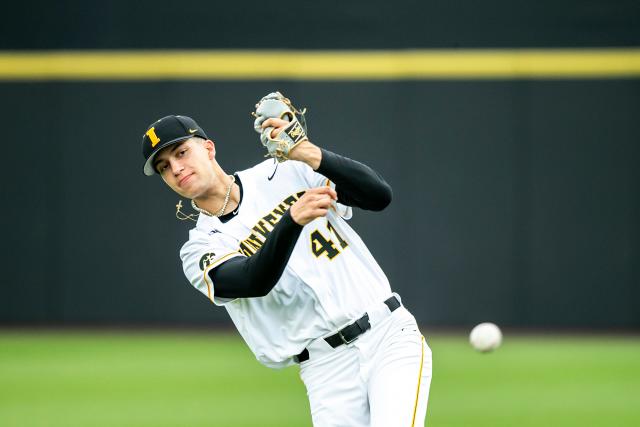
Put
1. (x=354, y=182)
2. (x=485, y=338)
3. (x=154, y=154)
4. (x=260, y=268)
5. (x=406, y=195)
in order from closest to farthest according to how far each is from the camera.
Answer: (x=260, y=268) → (x=354, y=182) → (x=154, y=154) → (x=485, y=338) → (x=406, y=195)

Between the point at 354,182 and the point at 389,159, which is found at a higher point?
the point at 389,159

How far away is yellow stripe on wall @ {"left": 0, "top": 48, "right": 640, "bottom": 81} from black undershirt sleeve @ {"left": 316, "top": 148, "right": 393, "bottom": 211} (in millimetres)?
9327

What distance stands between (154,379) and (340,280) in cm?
592

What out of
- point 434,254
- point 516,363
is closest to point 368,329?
point 516,363

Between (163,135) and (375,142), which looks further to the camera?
(375,142)

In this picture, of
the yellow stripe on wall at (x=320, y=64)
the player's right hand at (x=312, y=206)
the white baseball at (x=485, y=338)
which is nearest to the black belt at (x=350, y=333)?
the player's right hand at (x=312, y=206)

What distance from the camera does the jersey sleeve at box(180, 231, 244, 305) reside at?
4.14m

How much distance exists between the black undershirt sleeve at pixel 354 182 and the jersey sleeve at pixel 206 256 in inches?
21.4

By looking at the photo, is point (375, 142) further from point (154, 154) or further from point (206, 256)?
point (206, 256)

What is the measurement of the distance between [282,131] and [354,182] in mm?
366

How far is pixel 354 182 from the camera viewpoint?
4.00 metres

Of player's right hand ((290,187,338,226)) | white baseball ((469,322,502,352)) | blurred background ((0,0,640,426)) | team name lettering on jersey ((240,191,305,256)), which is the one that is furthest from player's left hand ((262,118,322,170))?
blurred background ((0,0,640,426))

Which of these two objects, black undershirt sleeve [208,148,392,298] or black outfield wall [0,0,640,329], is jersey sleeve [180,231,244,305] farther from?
black outfield wall [0,0,640,329]

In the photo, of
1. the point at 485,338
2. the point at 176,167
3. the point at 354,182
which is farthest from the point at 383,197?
the point at 485,338
